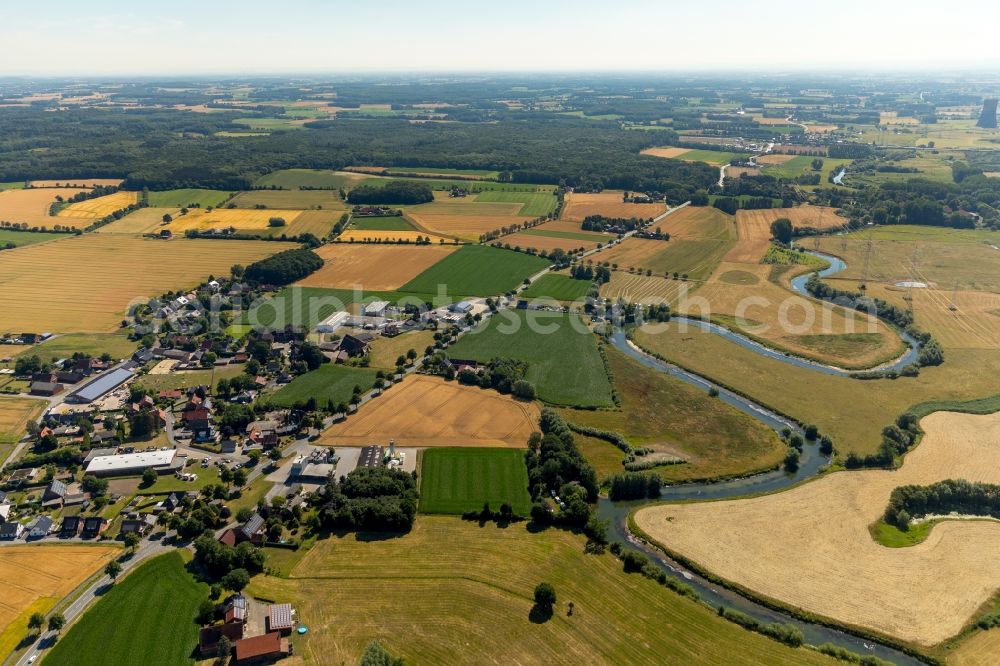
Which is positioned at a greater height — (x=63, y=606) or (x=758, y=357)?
(x=758, y=357)

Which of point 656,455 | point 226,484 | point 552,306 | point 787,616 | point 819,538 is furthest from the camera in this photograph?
point 552,306

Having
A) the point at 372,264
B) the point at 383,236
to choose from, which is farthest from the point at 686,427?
the point at 383,236

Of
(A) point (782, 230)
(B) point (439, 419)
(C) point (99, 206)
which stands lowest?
(B) point (439, 419)

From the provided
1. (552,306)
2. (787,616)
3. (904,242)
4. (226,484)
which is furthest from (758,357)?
(904,242)

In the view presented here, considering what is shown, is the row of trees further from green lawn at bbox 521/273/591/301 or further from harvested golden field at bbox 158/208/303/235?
green lawn at bbox 521/273/591/301

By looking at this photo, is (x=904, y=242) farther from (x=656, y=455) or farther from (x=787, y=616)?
(x=787, y=616)

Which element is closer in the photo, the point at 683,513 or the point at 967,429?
the point at 683,513

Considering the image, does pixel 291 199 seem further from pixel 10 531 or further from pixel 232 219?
pixel 10 531
